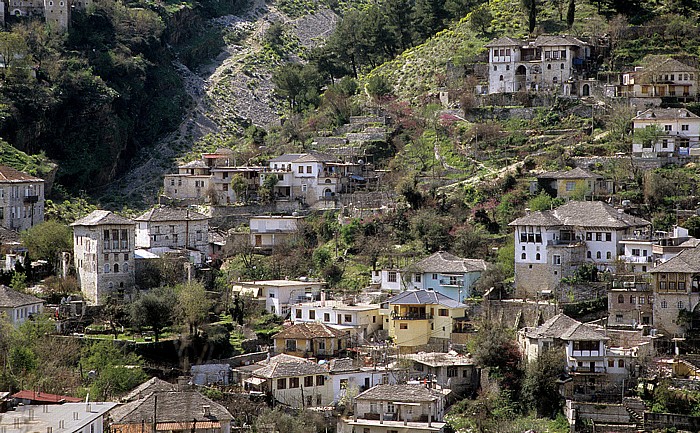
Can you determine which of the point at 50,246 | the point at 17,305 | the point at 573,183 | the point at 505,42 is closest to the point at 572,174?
the point at 573,183

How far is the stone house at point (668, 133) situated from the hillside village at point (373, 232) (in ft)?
0.47

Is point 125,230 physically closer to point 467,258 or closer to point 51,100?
point 467,258

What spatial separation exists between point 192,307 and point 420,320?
9908 mm

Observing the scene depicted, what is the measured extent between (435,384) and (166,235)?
20729 millimetres

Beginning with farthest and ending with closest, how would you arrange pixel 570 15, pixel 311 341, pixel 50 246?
pixel 570 15 → pixel 50 246 → pixel 311 341

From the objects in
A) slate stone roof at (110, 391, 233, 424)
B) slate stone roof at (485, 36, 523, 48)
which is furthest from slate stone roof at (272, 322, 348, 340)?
slate stone roof at (485, 36, 523, 48)

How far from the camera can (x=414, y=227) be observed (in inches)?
2808

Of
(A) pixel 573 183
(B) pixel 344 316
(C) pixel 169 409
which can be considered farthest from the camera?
(A) pixel 573 183

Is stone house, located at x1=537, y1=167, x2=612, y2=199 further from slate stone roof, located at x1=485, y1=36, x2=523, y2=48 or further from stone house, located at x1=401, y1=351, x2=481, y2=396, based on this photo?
stone house, located at x1=401, y1=351, x2=481, y2=396

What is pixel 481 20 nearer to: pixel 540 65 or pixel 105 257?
pixel 540 65

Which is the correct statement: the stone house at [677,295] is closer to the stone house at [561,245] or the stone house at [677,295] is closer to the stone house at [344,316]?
the stone house at [561,245]

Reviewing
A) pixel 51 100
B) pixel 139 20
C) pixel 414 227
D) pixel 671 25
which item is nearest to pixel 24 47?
pixel 51 100

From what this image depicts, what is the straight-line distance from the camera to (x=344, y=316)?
64375 millimetres

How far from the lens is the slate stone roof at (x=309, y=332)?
6200 centimetres
